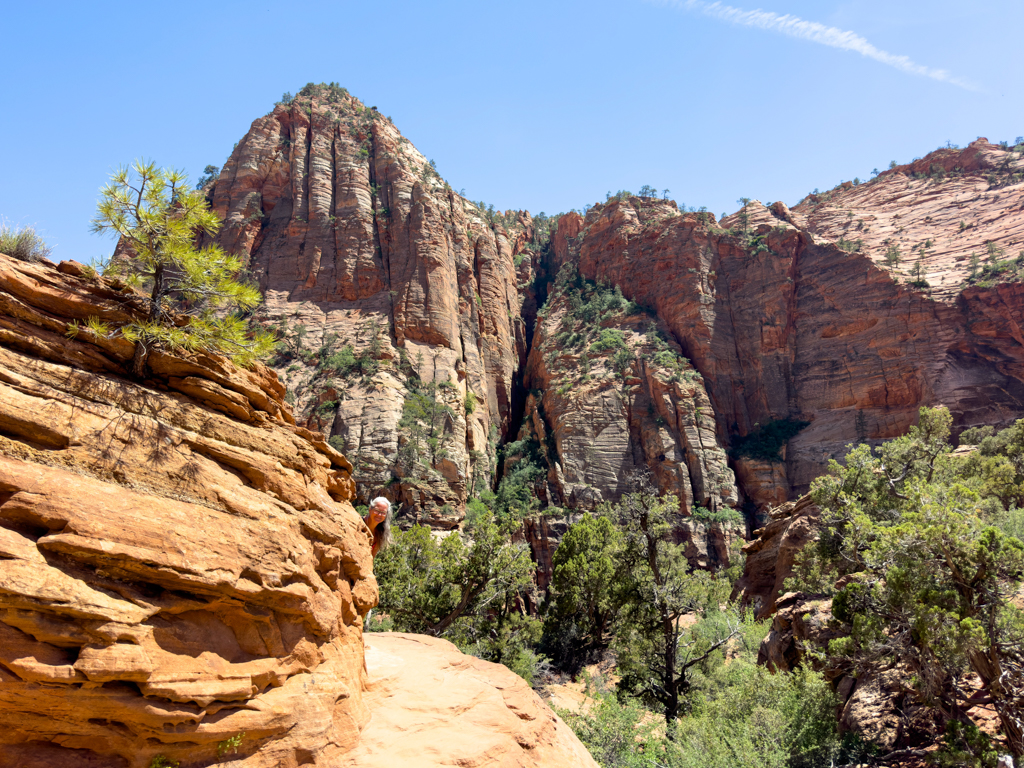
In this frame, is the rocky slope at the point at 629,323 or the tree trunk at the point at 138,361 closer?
the tree trunk at the point at 138,361

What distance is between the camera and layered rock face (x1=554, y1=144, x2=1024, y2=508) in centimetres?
4425

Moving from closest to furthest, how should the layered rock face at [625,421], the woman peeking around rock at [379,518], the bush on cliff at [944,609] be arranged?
1. the bush on cliff at [944,609]
2. the woman peeking around rock at [379,518]
3. the layered rock face at [625,421]

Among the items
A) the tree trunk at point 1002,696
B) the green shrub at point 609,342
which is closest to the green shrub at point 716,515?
the green shrub at point 609,342

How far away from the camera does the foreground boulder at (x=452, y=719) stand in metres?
6.16

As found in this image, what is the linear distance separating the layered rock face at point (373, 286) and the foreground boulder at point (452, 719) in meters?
28.1

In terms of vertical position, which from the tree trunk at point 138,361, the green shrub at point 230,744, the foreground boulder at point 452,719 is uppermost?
the tree trunk at point 138,361

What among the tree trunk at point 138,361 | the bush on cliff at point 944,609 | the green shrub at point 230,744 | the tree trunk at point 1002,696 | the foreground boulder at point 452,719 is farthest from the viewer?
the bush on cliff at point 944,609

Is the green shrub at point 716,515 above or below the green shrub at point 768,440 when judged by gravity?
below

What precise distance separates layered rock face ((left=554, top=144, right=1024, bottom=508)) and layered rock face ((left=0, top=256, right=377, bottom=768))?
47094 mm

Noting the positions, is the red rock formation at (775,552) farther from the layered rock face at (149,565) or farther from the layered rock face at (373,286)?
the layered rock face at (149,565)

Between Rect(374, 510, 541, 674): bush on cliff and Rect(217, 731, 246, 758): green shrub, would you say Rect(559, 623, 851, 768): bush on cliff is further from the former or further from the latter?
Rect(217, 731, 246, 758): green shrub

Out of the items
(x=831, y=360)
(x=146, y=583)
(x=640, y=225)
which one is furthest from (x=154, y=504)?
(x=640, y=225)

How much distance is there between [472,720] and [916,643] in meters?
8.73

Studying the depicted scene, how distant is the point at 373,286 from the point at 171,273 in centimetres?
4529
